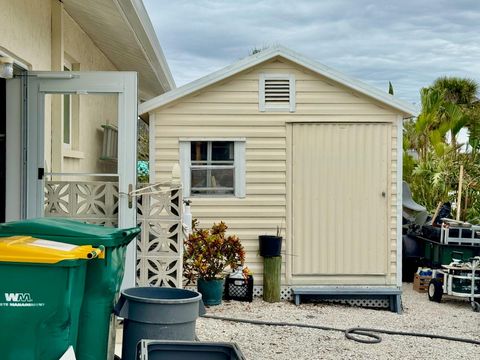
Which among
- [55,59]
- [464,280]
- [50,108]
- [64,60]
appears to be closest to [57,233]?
[50,108]

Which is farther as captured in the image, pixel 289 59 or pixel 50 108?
pixel 289 59

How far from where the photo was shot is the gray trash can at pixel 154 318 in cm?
368

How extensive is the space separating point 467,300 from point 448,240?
84 cm

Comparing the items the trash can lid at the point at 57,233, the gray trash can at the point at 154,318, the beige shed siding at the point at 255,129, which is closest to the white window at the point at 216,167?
the beige shed siding at the point at 255,129

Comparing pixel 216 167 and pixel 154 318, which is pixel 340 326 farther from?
pixel 154 318

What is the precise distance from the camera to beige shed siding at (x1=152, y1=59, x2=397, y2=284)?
856cm

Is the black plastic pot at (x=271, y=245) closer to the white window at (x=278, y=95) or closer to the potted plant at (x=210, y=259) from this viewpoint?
the potted plant at (x=210, y=259)

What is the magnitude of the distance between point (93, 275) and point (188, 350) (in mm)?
650

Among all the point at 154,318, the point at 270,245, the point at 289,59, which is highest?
the point at 289,59

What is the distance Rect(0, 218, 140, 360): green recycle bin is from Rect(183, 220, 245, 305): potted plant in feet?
14.3

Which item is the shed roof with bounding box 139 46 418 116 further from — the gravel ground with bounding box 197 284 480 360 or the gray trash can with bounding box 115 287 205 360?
the gray trash can with bounding box 115 287 205 360

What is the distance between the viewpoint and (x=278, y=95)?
860 centimetres

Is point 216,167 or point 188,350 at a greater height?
point 216,167

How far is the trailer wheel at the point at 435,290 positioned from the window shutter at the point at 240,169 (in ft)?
9.10
